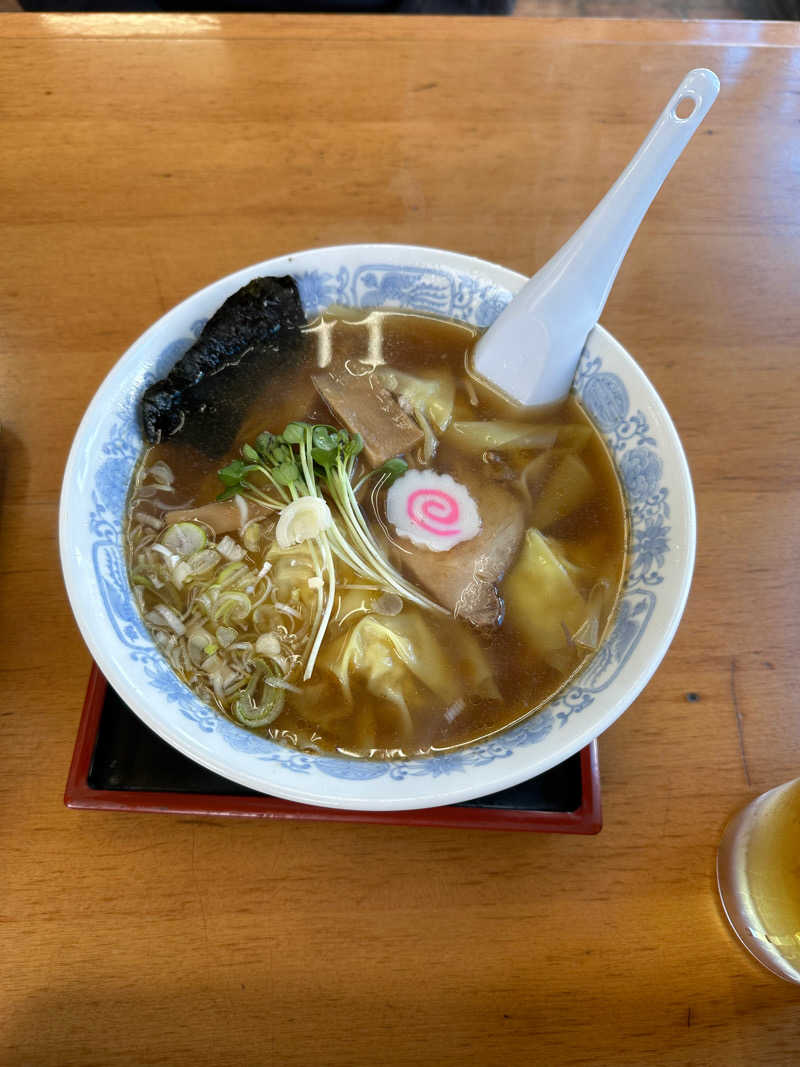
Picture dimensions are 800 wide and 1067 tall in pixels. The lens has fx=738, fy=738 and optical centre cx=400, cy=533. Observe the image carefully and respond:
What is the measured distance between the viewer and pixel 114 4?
2.41 meters

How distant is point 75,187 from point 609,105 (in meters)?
1.25

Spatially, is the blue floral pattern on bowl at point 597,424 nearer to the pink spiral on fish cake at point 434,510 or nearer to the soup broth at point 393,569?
the soup broth at point 393,569

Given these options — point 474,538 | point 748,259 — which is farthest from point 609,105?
point 474,538

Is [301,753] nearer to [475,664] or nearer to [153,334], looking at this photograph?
[475,664]

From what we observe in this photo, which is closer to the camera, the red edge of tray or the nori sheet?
the red edge of tray

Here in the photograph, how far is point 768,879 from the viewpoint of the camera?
1.00 metres

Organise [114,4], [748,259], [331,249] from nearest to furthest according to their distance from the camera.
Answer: [331,249] → [748,259] → [114,4]

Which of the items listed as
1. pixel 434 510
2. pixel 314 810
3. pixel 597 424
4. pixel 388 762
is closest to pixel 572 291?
pixel 597 424

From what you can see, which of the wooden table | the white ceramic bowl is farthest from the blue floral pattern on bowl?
the wooden table

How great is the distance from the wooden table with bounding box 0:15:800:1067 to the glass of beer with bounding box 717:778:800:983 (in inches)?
1.4

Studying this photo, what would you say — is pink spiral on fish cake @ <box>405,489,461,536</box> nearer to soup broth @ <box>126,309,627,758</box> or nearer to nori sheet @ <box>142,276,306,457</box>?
soup broth @ <box>126,309,627,758</box>

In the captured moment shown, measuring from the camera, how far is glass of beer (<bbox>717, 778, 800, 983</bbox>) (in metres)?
0.97

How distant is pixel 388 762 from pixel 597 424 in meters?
0.67

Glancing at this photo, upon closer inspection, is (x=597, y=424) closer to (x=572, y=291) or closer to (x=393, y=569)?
(x=572, y=291)
